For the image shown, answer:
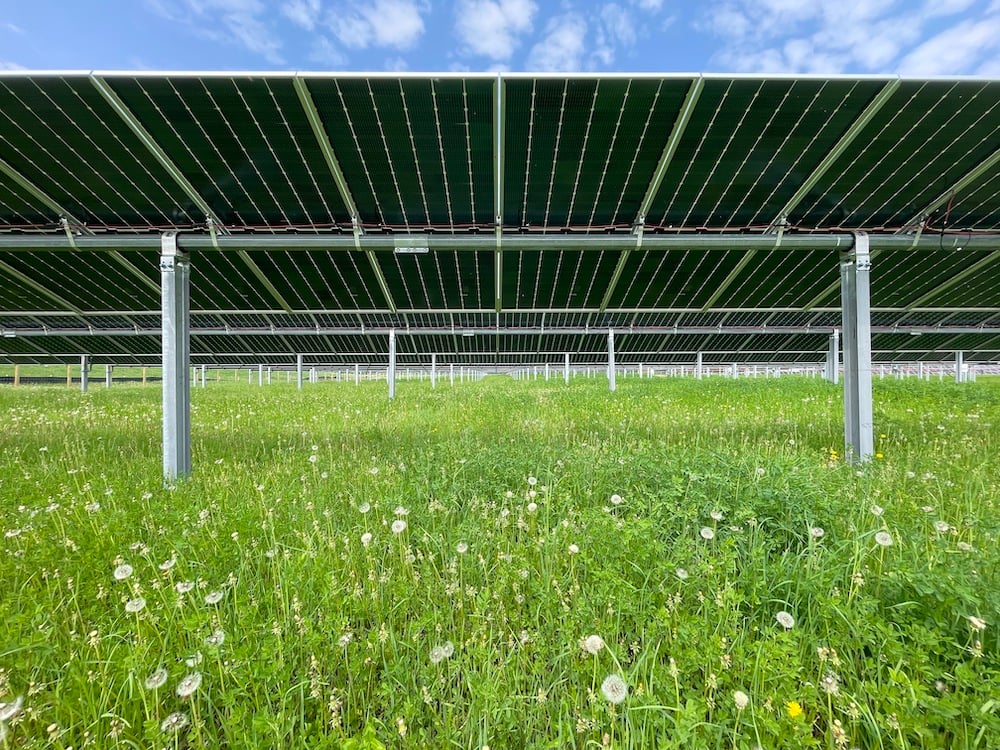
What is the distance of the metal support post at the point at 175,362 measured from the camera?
5395mm

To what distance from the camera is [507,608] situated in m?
2.56

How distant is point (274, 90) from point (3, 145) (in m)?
3.63

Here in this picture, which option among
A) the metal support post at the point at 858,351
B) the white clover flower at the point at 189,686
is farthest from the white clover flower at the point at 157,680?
the metal support post at the point at 858,351

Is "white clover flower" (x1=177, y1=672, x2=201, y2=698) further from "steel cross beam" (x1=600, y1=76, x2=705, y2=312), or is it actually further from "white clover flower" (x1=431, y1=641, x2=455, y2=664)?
"steel cross beam" (x1=600, y1=76, x2=705, y2=312)

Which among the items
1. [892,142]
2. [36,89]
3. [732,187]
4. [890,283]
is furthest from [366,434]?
[890,283]

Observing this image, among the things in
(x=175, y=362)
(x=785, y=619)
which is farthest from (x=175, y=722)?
(x=175, y=362)

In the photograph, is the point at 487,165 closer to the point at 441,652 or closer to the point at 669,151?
the point at 669,151

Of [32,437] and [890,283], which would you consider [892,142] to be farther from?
[32,437]

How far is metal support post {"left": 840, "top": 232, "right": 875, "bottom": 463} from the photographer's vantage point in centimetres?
566

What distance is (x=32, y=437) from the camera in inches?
306

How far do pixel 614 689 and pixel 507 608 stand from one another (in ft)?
3.31

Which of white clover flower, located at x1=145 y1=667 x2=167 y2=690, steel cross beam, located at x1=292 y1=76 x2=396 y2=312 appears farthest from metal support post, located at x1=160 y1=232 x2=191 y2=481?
white clover flower, located at x1=145 y1=667 x2=167 y2=690

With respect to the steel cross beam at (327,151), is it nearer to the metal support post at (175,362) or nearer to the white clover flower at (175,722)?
the metal support post at (175,362)

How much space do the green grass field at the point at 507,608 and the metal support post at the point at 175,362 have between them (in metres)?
0.43
